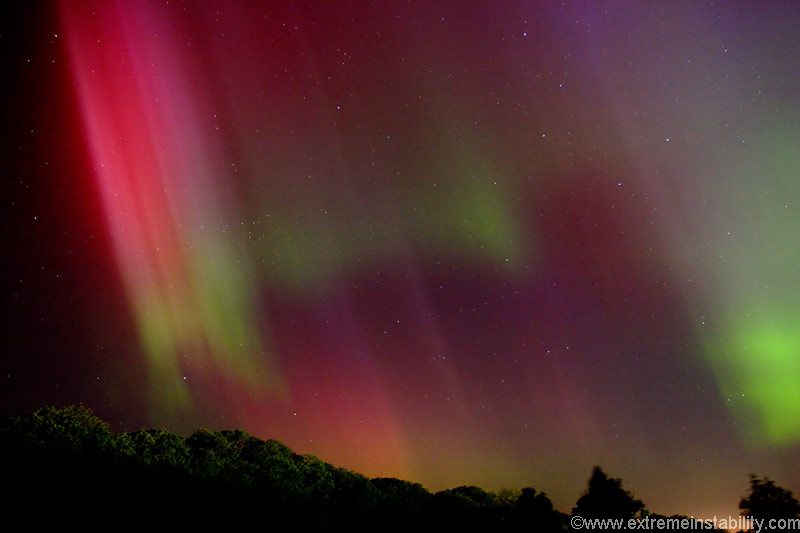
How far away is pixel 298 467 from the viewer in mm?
24203

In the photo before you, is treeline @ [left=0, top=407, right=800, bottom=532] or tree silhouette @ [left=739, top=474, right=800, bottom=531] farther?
tree silhouette @ [left=739, top=474, right=800, bottom=531]

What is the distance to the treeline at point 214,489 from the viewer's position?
15.2m

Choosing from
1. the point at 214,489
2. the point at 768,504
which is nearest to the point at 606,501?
the point at 768,504

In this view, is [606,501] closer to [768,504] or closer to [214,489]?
[768,504]

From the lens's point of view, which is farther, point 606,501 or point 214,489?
point 606,501

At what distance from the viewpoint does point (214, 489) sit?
18750 mm

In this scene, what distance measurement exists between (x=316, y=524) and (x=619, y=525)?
12.1 metres

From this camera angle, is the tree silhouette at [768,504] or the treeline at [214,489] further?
the tree silhouette at [768,504]

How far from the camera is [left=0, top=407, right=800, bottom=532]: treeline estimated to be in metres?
15.2

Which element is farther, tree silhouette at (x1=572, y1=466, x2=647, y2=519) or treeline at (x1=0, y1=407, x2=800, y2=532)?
tree silhouette at (x1=572, y1=466, x2=647, y2=519)

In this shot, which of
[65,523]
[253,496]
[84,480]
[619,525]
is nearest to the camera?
[65,523]

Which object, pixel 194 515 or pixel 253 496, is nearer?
pixel 194 515

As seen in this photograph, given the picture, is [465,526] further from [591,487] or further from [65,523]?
[65,523]

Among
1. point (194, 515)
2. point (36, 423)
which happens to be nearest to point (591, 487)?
point (194, 515)
